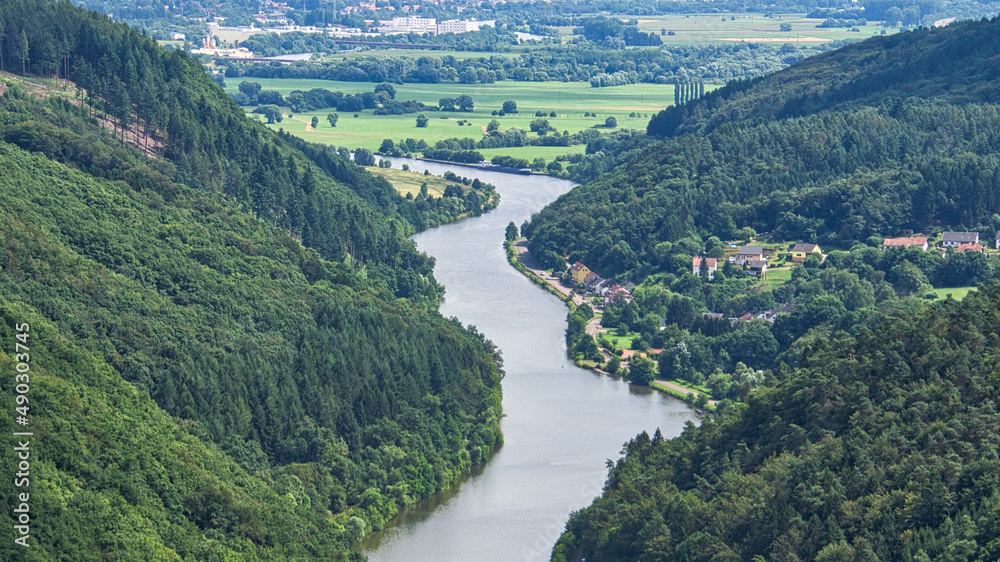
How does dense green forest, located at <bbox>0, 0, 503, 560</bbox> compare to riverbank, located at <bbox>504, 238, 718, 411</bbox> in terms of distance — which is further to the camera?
riverbank, located at <bbox>504, 238, 718, 411</bbox>

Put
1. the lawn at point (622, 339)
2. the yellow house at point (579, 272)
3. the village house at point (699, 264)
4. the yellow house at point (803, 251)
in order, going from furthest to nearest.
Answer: the yellow house at point (579, 272) → the yellow house at point (803, 251) → the village house at point (699, 264) → the lawn at point (622, 339)

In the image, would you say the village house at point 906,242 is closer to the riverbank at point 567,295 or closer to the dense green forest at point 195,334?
the riverbank at point 567,295

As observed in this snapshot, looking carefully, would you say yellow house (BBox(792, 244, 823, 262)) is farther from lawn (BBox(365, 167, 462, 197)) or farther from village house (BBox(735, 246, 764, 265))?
lawn (BBox(365, 167, 462, 197))

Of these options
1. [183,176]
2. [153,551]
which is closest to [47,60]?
[183,176]

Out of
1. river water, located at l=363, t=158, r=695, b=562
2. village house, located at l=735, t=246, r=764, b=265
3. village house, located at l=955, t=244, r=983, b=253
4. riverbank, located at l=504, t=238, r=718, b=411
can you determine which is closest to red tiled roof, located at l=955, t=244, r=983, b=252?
village house, located at l=955, t=244, r=983, b=253

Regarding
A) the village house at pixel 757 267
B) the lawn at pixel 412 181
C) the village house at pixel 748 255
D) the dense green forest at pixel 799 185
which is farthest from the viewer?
the lawn at pixel 412 181

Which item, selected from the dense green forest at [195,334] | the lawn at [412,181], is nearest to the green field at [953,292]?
the dense green forest at [195,334]
